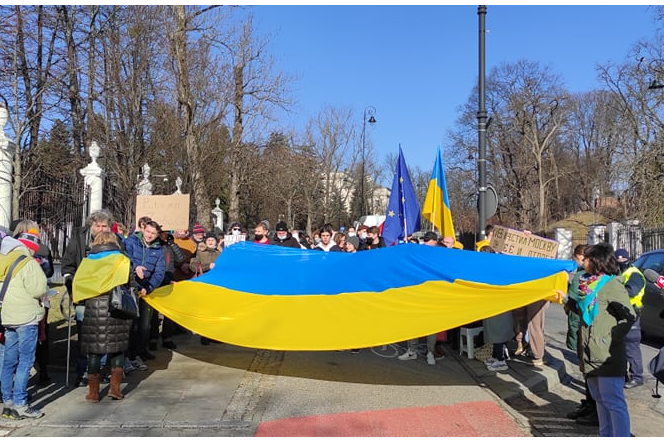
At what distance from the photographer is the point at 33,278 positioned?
546 cm

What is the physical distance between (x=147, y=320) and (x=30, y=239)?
229 centimetres

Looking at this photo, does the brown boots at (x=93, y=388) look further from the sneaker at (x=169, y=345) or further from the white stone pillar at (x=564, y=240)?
the white stone pillar at (x=564, y=240)

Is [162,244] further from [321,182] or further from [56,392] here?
[321,182]

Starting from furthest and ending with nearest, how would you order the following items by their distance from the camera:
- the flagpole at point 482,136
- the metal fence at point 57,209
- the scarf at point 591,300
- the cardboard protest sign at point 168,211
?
1. the metal fence at point 57,209
2. the flagpole at point 482,136
3. the cardboard protest sign at point 168,211
4. the scarf at point 591,300

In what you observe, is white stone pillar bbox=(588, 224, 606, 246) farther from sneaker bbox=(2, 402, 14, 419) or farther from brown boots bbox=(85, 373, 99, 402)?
sneaker bbox=(2, 402, 14, 419)

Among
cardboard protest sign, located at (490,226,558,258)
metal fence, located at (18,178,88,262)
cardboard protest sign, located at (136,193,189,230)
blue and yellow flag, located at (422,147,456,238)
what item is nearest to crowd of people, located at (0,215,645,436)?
cardboard protest sign, located at (490,226,558,258)

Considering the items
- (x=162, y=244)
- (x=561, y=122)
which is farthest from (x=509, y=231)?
(x=561, y=122)

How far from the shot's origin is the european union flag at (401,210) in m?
9.93

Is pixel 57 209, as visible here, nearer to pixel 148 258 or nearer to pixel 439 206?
pixel 148 258

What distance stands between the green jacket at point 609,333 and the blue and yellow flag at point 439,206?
4.62 metres

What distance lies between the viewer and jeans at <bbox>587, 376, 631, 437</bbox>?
4.50 metres

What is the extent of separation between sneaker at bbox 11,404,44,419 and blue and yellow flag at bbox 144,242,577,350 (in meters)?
1.94

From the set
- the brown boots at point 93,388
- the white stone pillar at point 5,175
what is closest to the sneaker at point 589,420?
the brown boots at point 93,388

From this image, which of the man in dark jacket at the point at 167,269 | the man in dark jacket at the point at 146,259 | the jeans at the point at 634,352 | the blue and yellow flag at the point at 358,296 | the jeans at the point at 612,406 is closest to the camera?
the jeans at the point at 612,406
